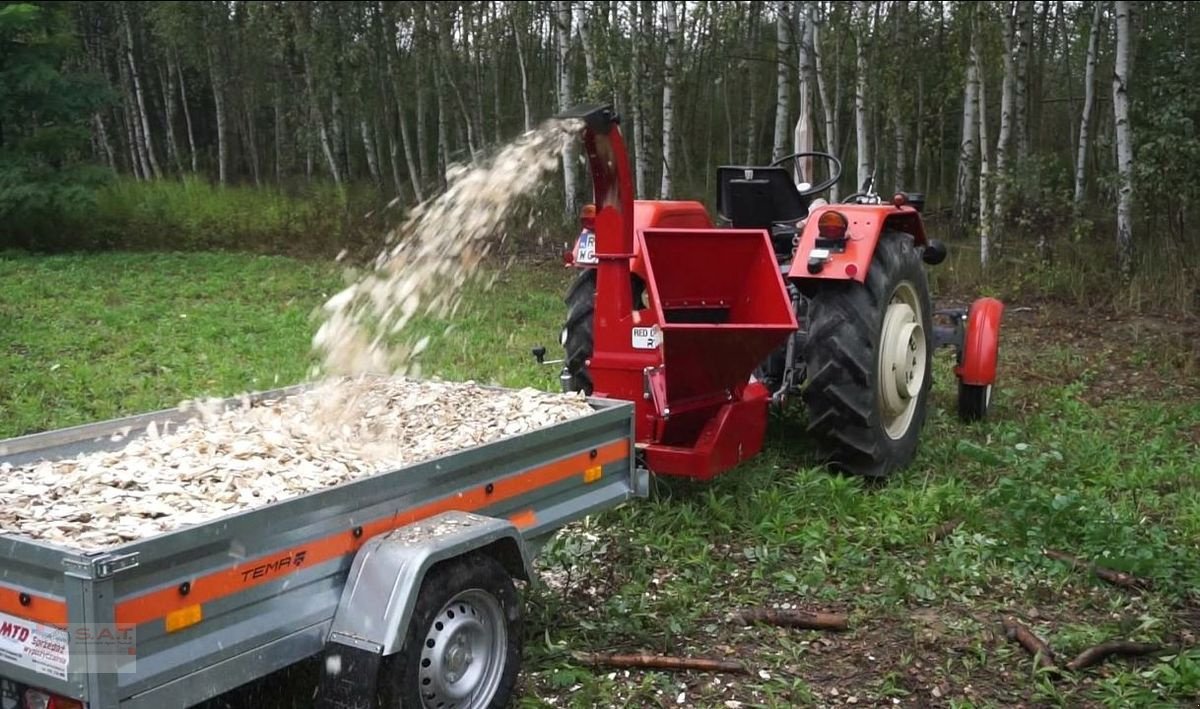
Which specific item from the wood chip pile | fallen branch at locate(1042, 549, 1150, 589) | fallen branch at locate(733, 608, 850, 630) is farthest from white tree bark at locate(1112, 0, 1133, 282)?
the wood chip pile

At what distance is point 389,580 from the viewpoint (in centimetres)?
275

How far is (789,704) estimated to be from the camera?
11.0 feet

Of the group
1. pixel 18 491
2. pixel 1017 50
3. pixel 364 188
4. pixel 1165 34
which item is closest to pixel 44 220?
pixel 364 188

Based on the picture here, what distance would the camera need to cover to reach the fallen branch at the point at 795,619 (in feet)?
12.7

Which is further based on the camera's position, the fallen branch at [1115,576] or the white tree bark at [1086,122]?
the white tree bark at [1086,122]

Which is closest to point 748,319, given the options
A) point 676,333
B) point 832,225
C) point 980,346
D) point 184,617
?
point 832,225

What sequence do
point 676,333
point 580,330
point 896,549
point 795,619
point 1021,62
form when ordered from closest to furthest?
1. point 795,619
2. point 676,333
3. point 896,549
4. point 580,330
5. point 1021,62

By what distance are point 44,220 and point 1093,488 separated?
1488 cm

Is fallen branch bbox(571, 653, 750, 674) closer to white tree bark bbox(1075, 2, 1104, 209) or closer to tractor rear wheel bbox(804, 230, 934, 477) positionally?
tractor rear wheel bbox(804, 230, 934, 477)

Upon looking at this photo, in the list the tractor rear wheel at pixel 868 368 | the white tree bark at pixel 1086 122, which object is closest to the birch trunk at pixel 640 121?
the white tree bark at pixel 1086 122

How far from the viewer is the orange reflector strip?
7.68 ft

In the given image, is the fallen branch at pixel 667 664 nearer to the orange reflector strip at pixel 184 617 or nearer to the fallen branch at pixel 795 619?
the fallen branch at pixel 795 619

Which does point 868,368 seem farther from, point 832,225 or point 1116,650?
point 1116,650

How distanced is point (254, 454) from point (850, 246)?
300 cm
